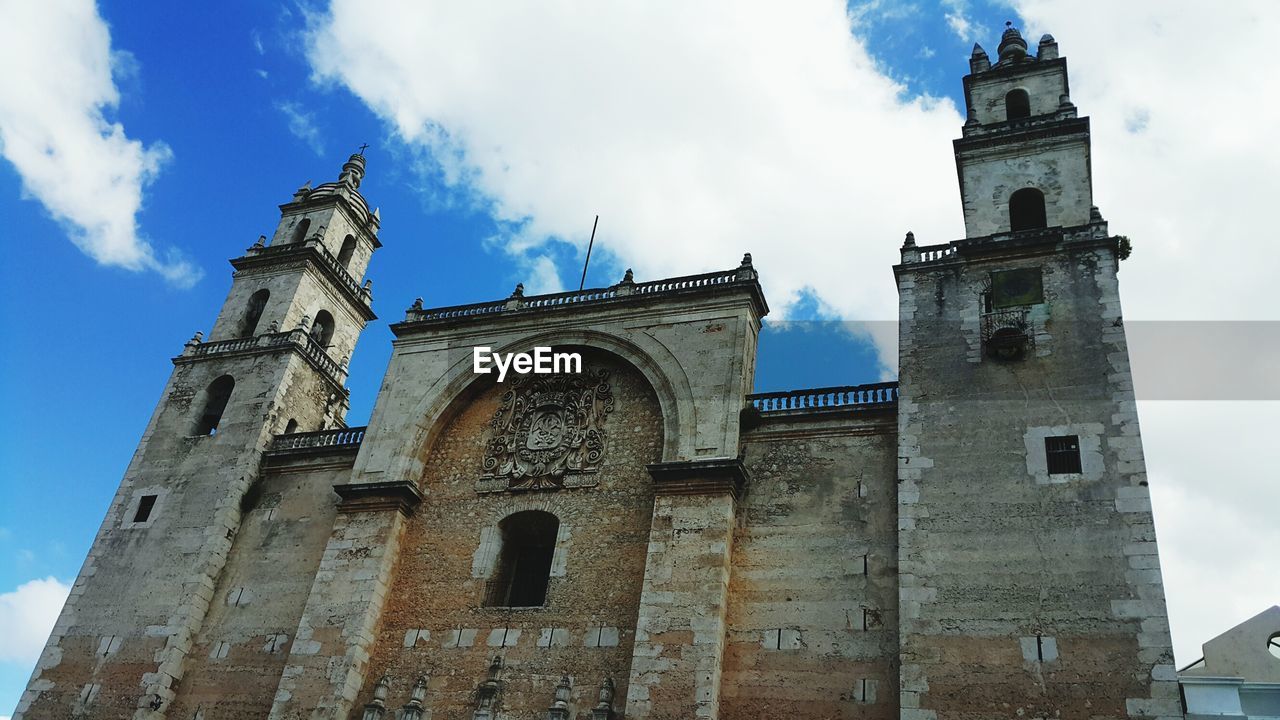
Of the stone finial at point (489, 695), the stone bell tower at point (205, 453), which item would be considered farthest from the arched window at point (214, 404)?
the stone finial at point (489, 695)

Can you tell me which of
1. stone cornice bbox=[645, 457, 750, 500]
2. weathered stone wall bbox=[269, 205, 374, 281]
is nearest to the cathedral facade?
stone cornice bbox=[645, 457, 750, 500]

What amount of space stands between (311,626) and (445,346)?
709 cm

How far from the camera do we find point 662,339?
2177 centimetres

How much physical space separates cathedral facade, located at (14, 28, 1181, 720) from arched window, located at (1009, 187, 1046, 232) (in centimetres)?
11

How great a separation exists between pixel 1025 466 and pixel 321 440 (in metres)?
15.8

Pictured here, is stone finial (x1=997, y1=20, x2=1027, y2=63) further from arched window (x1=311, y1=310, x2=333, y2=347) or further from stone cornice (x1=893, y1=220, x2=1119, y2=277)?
arched window (x1=311, y1=310, x2=333, y2=347)

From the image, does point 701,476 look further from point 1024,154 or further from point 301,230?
point 301,230

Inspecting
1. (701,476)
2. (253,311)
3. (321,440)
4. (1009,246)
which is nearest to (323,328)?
(253,311)

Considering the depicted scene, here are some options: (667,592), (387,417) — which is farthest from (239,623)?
(667,592)

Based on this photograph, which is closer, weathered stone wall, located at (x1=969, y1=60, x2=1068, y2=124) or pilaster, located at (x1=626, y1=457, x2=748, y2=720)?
pilaster, located at (x1=626, y1=457, x2=748, y2=720)

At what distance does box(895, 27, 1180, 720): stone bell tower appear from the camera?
15.1 meters

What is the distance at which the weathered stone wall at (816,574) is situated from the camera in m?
16.7

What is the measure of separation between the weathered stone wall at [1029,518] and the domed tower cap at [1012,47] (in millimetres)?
7661

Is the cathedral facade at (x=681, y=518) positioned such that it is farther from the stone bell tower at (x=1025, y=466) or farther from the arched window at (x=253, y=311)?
the arched window at (x=253, y=311)
